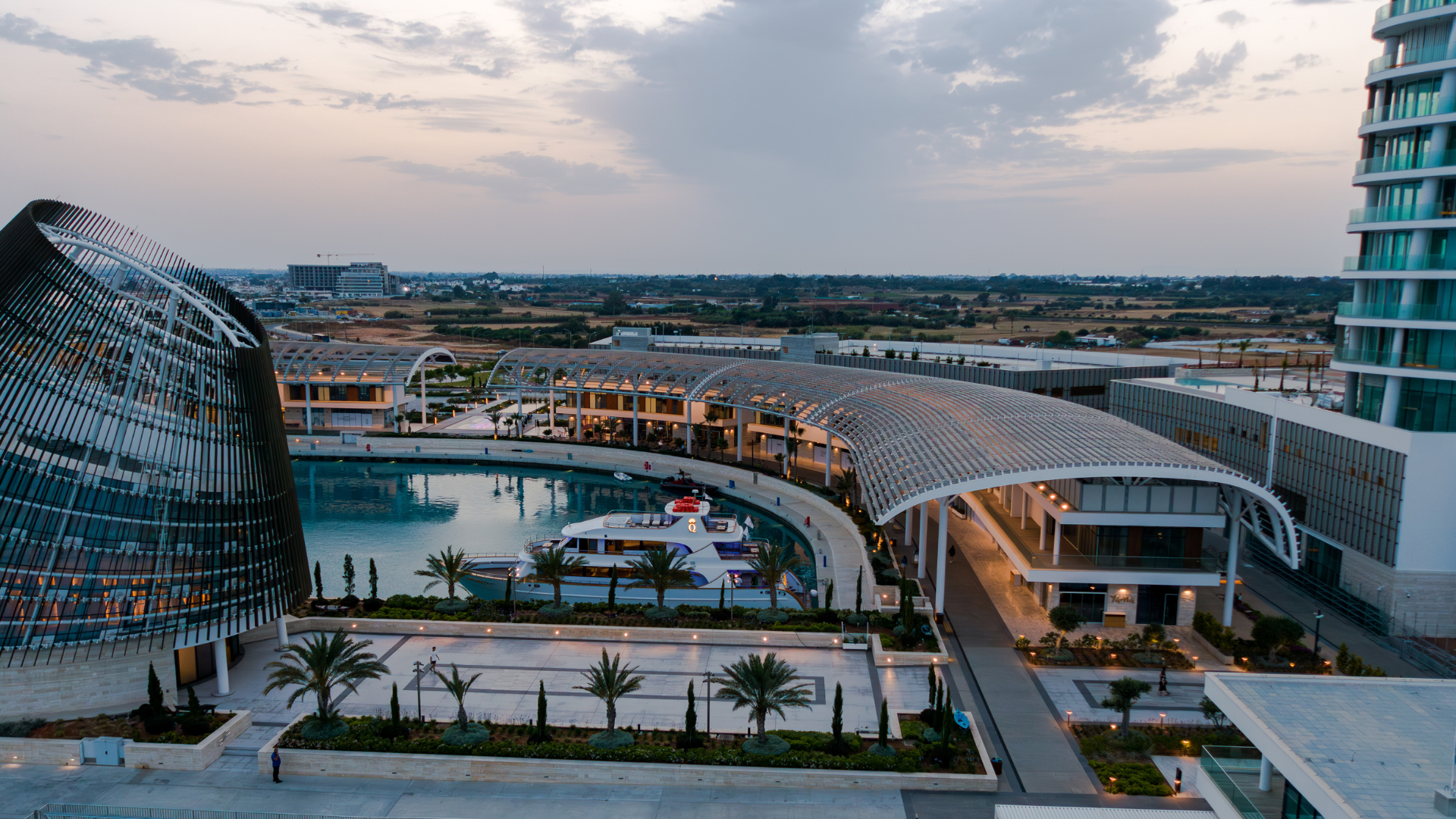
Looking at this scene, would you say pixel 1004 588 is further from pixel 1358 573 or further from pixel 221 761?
pixel 221 761

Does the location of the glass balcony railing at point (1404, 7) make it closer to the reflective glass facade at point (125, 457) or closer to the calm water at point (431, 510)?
the calm water at point (431, 510)

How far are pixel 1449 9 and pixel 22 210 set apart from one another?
54582 millimetres

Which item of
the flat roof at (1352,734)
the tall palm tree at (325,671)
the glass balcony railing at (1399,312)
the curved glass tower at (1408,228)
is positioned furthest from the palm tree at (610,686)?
the glass balcony railing at (1399,312)

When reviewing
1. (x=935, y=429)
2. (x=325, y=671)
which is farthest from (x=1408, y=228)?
(x=325, y=671)

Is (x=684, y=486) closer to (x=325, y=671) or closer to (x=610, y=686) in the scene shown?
(x=610, y=686)

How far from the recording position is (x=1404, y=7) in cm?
3369

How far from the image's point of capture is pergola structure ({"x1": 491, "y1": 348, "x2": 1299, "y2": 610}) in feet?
107

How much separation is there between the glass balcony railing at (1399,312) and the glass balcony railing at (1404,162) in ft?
17.8

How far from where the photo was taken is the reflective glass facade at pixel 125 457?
26.9m

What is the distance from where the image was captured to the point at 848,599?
37938 millimetres

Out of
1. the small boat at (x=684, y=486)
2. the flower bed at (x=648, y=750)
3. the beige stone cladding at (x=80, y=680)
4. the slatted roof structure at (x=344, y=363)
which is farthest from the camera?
the slatted roof structure at (x=344, y=363)

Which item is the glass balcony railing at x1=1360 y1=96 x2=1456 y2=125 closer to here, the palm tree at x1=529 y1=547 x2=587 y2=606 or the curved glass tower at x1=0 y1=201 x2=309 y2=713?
the palm tree at x1=529 y1=547 x2=587 y2=606

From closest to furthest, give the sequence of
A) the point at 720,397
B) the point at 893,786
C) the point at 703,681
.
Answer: the point at 893,786, the point at 703,681, the point at 720,397

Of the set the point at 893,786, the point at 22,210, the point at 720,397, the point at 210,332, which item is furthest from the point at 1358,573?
the point at 22,210
